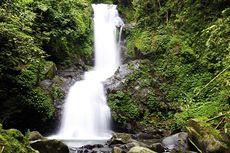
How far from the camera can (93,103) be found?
14.6 m

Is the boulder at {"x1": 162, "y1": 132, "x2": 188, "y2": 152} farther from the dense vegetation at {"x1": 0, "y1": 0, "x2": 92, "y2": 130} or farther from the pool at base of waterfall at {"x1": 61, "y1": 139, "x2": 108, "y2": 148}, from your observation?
the dense vegetation at {"x1": 0, "y1": 0, "x2": 92, "y2": 130}

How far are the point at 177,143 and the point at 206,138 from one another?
1.29m

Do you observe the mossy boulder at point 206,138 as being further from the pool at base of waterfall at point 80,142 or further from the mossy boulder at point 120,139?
the pool at base of waterfall at point 80,142

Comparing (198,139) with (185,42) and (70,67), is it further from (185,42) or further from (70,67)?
(70,67)

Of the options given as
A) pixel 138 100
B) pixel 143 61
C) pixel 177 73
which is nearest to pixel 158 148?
pixel 138 100

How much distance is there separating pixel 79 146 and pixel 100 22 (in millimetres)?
12594

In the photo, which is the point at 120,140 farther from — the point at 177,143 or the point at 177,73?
the point at 177,73

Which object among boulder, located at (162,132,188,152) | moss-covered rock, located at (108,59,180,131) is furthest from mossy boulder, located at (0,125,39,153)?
moss-covered rock, located at (108,59,180,131)

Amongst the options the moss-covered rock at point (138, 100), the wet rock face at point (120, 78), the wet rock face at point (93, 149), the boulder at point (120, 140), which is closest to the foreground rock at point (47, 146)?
the wet rock face at point (93, 149)

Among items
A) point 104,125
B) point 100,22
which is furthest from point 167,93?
point 100,22

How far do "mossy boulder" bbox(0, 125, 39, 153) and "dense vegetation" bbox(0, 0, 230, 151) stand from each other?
4.46 metres

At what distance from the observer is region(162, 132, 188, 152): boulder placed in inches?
406

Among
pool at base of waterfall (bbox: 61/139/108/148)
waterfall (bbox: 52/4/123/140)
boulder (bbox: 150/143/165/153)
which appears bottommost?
boulder (bbox: 150/143/165/153)

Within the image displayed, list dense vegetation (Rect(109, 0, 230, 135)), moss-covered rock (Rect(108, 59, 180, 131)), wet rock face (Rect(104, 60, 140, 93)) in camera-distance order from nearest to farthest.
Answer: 1. dense vegetation (Rect(109, 0, 230, 135))
2. moss-covered rock (Rect(108, 59, 180, 131))
3. wet rock face (Rect(104, 60, 140, 93))
